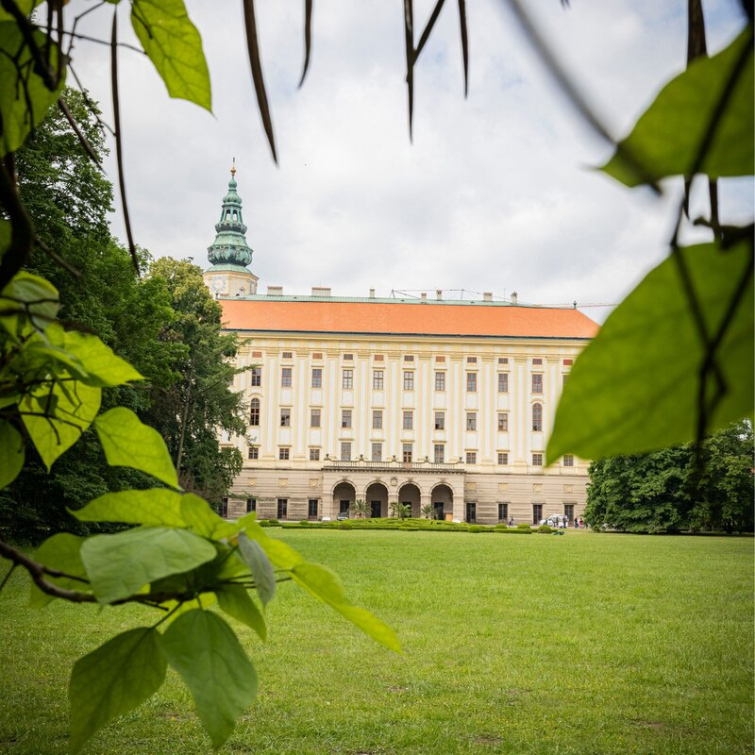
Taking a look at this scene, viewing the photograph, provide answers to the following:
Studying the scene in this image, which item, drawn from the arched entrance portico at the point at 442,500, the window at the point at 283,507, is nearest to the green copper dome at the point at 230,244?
the window at the point at 283,507

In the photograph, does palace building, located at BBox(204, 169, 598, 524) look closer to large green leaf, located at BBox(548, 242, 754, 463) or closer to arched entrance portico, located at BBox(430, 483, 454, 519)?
arched entrance portico, located at BBox(430, 483, 454, 519)

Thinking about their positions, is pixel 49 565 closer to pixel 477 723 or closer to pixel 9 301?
pixel 9 301

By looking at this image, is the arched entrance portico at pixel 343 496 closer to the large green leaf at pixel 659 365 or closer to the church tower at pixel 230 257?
the church tower at pixel 230 257

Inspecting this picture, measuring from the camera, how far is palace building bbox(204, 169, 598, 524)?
27.0m

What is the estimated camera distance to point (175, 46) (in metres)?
0.27

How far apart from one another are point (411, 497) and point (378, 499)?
3.94ft

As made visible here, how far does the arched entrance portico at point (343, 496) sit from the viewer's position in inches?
1076

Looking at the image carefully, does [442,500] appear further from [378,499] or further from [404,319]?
[404,319]

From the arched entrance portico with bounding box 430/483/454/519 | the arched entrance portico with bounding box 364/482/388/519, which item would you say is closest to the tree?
the arched entrance portico with bounding box 430/483/454/519

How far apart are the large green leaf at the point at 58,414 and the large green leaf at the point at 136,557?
0.36ft

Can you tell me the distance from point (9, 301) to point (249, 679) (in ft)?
0.45

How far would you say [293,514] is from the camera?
27016 mm

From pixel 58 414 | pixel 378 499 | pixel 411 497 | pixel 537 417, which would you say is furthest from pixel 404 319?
pixel 58 414

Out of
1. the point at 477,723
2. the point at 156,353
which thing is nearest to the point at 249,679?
the point at 477,723
